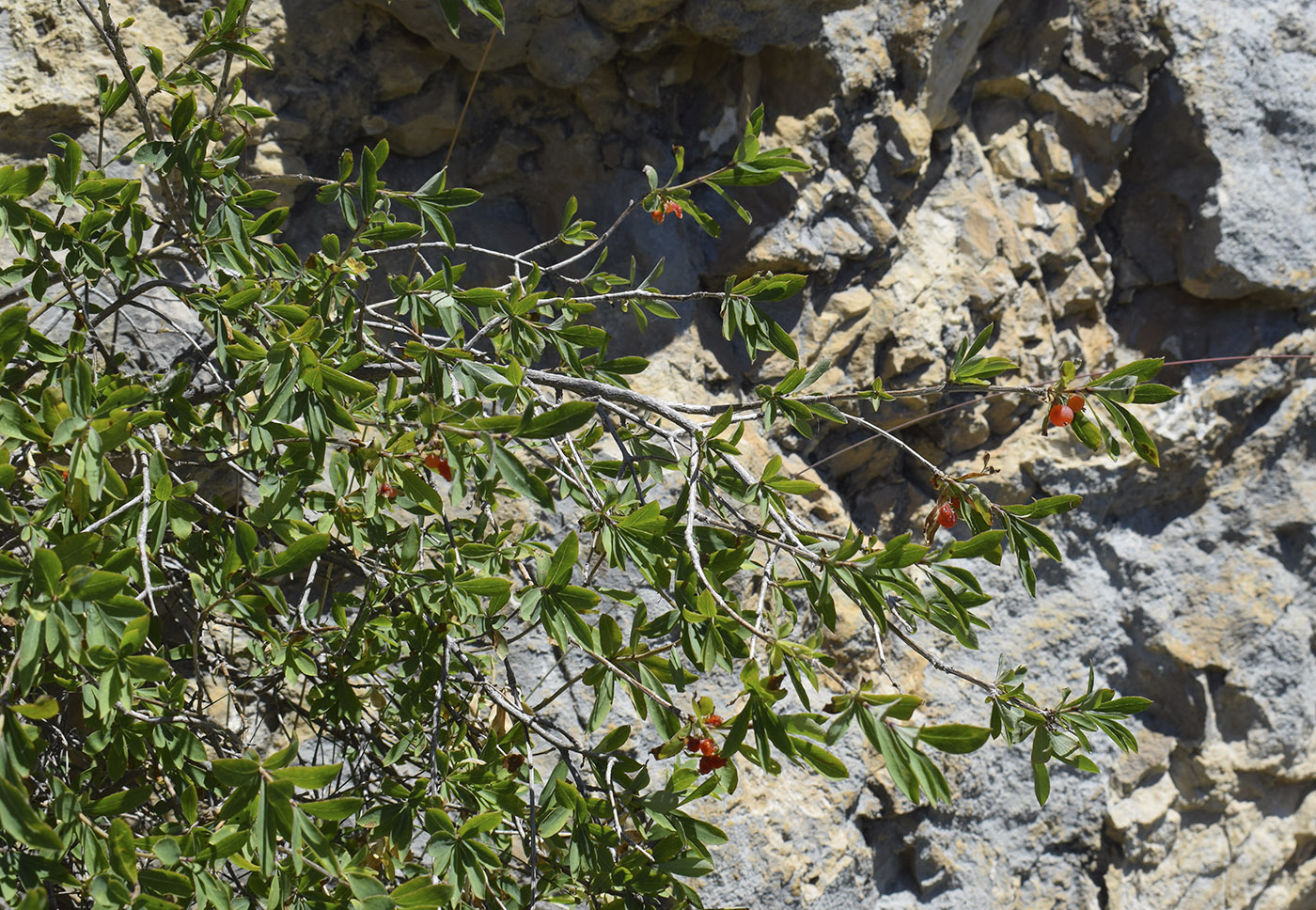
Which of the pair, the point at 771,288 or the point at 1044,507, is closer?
the point at 1044,507

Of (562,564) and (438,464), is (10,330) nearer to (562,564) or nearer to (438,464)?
(438,464)

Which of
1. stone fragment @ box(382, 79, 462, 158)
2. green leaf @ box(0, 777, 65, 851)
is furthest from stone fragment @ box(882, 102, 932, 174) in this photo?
green leaf @ box(0, 777, 65, 851)

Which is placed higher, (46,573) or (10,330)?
(10,330)

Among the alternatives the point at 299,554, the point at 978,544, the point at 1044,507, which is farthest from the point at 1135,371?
the point at 299,554

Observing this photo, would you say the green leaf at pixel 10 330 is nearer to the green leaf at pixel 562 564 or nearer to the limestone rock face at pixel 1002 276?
the green leaf at pixel 562 564

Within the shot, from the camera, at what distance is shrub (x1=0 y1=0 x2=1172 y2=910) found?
102cm

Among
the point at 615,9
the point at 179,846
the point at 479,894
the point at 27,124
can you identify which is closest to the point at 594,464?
the point at 479,894

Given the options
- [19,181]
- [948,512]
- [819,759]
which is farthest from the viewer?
[948,512]

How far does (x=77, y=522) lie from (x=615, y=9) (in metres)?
1.74

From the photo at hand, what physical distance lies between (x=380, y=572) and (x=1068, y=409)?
40.9 inches

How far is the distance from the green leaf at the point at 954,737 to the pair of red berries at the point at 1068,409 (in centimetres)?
52

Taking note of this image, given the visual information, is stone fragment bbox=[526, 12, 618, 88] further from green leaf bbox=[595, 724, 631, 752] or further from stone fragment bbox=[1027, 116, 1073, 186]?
green leaf bbox=[595, 724, 631, 752]

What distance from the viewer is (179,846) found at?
1147 millimetres

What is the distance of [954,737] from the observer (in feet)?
3.03
